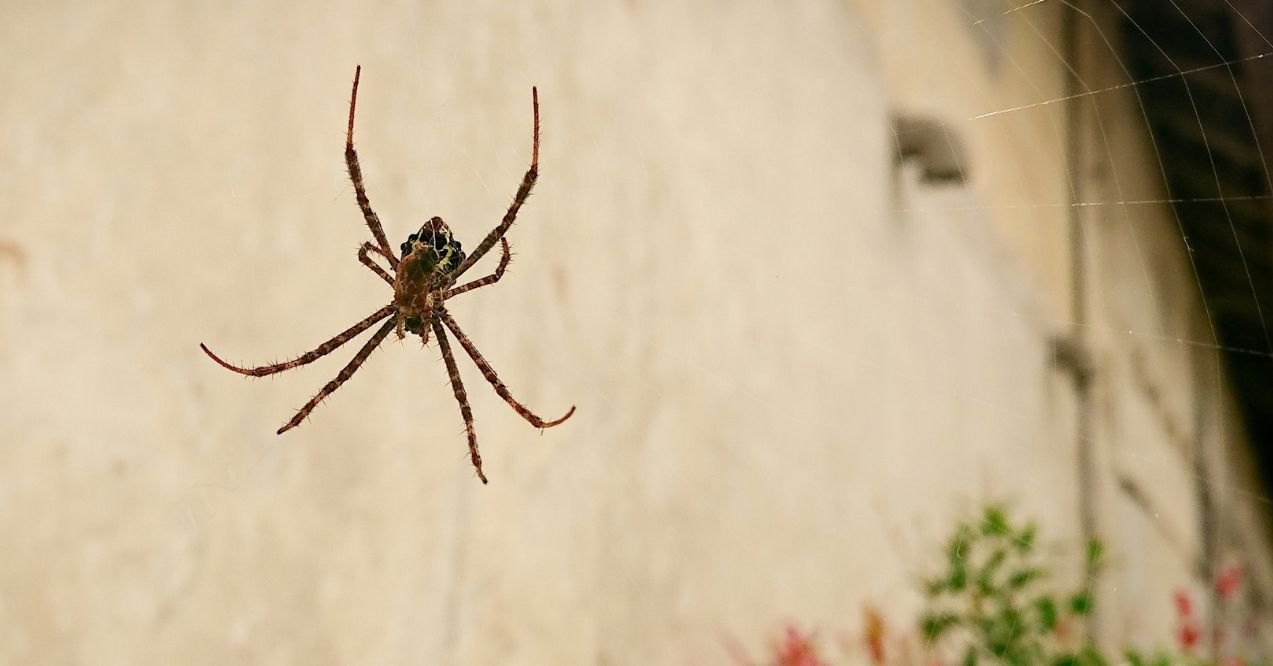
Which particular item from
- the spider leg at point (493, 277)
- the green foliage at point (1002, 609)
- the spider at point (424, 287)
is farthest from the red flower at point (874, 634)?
the spider leg at point (493, 277)

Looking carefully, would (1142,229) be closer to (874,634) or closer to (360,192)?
(874,634)

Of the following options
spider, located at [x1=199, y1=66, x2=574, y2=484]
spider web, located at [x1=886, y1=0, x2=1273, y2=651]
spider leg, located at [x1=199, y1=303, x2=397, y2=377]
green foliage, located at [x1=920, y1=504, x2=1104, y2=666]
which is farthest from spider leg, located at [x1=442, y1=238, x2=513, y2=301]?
spider web, located at [x1=886, y1=0, x2=1273, y2=651]

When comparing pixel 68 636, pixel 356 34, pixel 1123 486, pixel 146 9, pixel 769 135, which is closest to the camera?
pixel 68 636

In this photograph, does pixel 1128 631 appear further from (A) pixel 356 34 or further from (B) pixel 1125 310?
(A) pixel 356 34

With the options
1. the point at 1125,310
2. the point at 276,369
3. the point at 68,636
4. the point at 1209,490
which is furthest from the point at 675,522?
the point at 1209,490

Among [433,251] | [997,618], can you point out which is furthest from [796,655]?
[433,251]

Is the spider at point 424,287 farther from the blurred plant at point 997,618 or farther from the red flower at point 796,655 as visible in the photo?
the blurred plant at point 997,618

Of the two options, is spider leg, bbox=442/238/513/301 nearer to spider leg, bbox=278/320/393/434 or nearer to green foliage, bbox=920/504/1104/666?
spider leg, bbox=278/320/393/434
